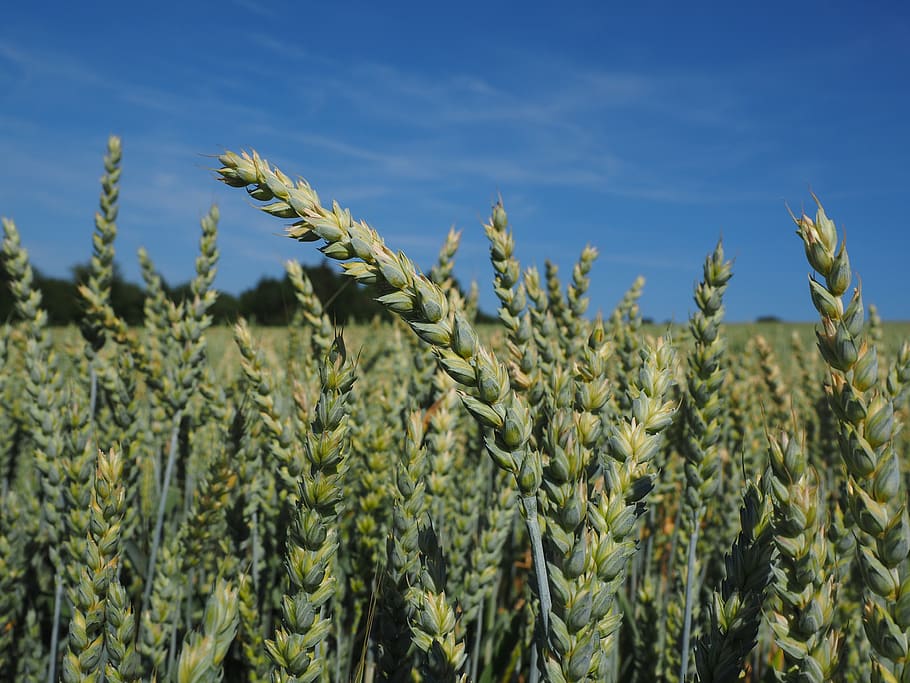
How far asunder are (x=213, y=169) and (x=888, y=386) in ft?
5.09

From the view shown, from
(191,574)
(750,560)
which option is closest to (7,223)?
(191,574)

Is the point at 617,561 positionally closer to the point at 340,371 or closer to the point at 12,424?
the point at 340,371

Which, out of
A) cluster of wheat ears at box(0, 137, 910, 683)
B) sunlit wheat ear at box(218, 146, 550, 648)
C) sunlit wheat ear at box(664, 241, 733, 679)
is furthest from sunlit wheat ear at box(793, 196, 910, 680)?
sunlit wheat ear at box(664, 241, 733, 679)

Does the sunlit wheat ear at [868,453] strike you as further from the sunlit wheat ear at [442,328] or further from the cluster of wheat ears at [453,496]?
the sunlit wheat ear at [442,328]

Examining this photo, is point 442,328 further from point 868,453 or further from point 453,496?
point 453,496

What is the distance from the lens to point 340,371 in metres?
0.99

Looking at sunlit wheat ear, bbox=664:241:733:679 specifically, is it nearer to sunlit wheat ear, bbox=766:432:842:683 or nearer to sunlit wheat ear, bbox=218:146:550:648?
sunlit wheat ear, bbox=766:432:842:683

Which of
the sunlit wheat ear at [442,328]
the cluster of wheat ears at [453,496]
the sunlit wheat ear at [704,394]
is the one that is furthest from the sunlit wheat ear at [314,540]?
the sunlit wheat ear at [704,394]

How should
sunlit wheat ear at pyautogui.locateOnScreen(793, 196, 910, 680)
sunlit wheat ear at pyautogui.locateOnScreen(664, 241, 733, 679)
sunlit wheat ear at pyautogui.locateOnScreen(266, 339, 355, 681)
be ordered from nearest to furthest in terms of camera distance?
sunlit wheat ear at pyautogui.locateOnScreen(793, 196, 910, 680)
sunlit wheat ear at pyautogui.locateOnScreen(266, 339, 355, 681)
sunlit wheat ear at pyautogui.locateOnScreen(664, 241, 733, 679)

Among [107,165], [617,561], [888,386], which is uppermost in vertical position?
[107,165]

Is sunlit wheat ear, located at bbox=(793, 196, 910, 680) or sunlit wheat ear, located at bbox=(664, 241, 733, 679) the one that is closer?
sunlit wheat ear, located at bbox=(793, 196, 910, 680)

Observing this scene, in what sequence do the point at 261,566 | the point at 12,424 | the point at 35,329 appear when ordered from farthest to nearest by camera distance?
1. the point at 12,424
2. the point at 35,329
3. the point at 261,566

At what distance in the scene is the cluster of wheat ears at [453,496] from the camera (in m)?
0.84

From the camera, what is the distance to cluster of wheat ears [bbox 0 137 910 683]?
0.84 m
